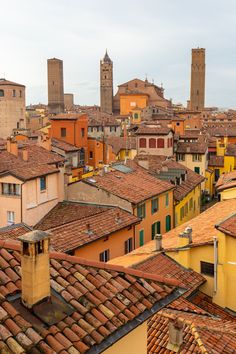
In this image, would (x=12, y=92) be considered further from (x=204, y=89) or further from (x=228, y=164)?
(x=204, y=89)

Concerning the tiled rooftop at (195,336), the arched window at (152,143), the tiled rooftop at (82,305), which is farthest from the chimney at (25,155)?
the tiled rooftop at (82,305)

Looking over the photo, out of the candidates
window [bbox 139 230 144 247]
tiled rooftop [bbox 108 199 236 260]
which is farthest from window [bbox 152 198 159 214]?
tiled rooftop [bbox 108 199 236 260]

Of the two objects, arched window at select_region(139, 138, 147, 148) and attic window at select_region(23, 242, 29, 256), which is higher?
attic window at select_region(23, 242, 29, 256)

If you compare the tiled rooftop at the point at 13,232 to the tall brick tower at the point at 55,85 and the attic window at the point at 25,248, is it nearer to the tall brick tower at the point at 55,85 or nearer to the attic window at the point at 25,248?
the attic window at the point at 25,248

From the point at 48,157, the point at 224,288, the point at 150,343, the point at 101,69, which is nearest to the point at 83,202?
the point at 48,157

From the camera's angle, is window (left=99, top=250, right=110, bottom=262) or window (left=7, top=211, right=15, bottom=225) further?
window (left=7, top=211, right=15, bottom=225)

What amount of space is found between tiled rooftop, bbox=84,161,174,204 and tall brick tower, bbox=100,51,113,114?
265 feet

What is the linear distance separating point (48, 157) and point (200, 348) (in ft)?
79.6

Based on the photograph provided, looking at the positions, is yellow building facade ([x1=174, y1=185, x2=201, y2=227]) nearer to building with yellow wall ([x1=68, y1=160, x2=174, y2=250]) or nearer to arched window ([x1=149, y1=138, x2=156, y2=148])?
building with yellow wall ([x1=68, y1=160, x2=174, y2=250])

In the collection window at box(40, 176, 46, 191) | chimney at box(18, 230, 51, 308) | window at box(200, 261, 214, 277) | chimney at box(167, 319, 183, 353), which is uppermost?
chimney at box(18, 230, 51, 308)

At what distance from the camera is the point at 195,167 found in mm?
49844

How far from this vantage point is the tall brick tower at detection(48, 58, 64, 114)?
11906cm

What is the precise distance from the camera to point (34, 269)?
228 inches

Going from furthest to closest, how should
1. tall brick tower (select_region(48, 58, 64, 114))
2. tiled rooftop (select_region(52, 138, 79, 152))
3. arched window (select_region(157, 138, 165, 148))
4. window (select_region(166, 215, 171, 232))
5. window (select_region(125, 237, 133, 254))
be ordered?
1. tall brick tower (select_region(48, 58, 64, 114))
2. arched window (select_region(157, 138, 165, 148))
3. tiled rooftop (select_region(52, 138, 79, 152))
4. window (select_region(166, 215, 171, 232))
5. window (select_region(125, 237, 133, 254))
